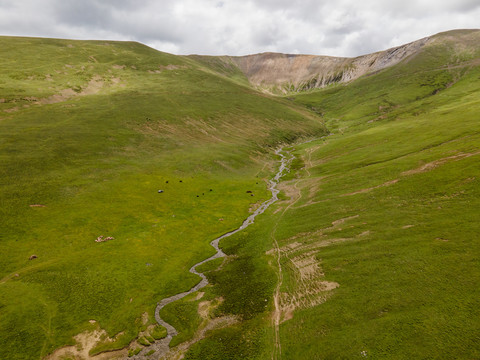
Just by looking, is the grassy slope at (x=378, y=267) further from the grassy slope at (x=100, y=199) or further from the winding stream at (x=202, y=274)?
the grassy slope at (x=100, y=199)

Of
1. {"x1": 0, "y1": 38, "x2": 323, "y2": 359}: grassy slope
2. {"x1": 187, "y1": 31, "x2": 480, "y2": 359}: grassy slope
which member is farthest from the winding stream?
{"x1": 187, "y1": 31, "x2": 480, "y2": 359}: grassy slope

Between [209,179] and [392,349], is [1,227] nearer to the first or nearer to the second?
[209,179]

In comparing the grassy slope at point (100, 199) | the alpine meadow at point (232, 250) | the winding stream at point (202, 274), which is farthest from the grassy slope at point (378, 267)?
the grassy slope at point (100, 199)

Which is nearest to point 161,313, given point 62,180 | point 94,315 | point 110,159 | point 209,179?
point 94,315

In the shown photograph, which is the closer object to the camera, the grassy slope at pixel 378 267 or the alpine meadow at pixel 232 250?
the grassy slope at pixel 378 267

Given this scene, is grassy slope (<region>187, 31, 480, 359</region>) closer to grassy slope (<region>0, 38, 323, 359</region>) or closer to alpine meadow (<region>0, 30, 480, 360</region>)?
alpine meadow (<region>0, 30, 480, 360</region>)

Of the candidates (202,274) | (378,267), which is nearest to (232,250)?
(202,274)

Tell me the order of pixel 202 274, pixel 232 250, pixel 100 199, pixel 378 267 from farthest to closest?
1. pixel 100 199
2. pixel 232 250
3. pixel 202 274
4. pixel 378 267

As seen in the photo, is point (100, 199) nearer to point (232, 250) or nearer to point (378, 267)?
point (232, 250)
